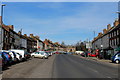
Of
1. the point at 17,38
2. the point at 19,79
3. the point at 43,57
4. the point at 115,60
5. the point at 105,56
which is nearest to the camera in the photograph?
the point at 19,79

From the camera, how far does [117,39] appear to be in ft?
160

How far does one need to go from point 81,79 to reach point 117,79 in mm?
2227

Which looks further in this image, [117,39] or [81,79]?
[117,39]

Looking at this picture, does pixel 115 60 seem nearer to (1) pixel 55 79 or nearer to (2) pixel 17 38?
(1) pixel 55 79

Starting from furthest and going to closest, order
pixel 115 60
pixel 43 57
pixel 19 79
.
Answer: pixel 43 57
pixel 115 60
pixel 19 79

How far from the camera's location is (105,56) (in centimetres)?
4791

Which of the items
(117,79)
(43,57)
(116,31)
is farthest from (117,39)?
(117,79)

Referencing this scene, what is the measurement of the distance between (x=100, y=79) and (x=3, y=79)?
5.54 meters

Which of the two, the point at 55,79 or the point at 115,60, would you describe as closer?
the point at 55,79

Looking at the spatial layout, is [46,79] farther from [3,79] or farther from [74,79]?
[3,79]

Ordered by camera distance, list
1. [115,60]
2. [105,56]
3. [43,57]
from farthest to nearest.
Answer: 1. [105,56]
2. [43,57]
3. [115,60]

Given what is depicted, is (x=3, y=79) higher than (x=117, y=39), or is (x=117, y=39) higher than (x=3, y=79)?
(x=117, y=39)

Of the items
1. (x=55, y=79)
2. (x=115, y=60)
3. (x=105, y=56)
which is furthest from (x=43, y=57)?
(x=55, y=79)

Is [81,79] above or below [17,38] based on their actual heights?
below
